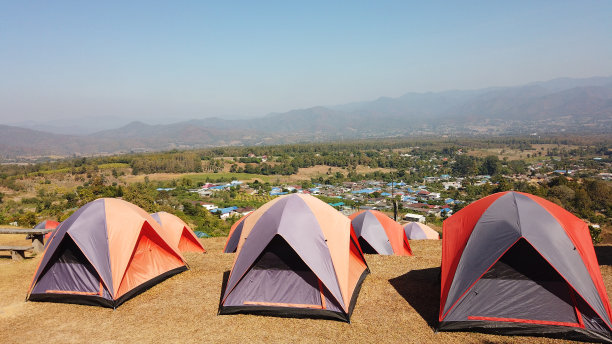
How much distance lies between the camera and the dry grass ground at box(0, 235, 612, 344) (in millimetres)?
5887

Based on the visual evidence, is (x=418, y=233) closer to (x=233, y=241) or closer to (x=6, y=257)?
(x=233, y=241)

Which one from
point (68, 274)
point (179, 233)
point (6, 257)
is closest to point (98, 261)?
point (68, 274)

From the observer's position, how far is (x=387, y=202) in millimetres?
58375

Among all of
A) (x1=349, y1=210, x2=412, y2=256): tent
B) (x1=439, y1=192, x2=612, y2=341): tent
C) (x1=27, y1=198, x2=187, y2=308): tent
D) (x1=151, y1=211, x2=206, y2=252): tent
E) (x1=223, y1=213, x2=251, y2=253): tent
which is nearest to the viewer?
(x1=439, y1=192, x2=612, y2=341): tent

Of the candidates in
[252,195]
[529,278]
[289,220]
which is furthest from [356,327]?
[252,195]

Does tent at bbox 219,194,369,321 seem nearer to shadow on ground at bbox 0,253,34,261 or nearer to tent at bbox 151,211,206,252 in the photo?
tent at bbox 151,211,206,252

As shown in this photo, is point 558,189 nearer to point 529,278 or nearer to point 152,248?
point 529,278

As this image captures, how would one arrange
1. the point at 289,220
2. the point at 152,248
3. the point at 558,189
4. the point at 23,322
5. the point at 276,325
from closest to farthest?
the point at 276,325, the point at 23,322, the point at 289,220, the point at 152,248, the point at 558,189

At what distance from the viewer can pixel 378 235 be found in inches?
490

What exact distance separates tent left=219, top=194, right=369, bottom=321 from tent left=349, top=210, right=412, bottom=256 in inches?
181

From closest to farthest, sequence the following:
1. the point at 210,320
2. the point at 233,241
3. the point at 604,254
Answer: the point at 210,320
the point at 604,254
the point at 233,241

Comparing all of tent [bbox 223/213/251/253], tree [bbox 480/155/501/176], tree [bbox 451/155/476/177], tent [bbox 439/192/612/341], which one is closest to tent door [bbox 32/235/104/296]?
tent [bbox 223/213/251/253]

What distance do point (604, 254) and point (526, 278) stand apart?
620cm

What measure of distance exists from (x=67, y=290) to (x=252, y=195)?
58.8 meters
